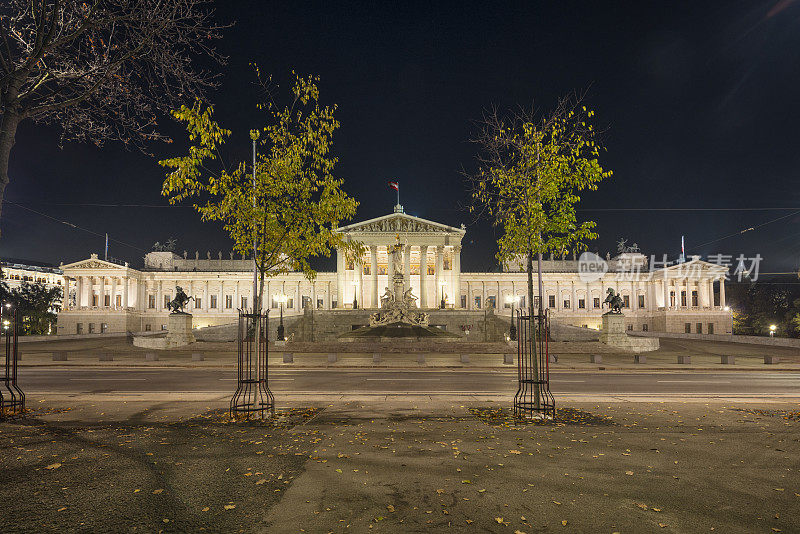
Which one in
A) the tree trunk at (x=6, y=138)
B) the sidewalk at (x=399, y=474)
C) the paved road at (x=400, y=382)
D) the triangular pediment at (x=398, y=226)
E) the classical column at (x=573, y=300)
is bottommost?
the paved road at (x=400, y=382)

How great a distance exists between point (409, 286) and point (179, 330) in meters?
57.4

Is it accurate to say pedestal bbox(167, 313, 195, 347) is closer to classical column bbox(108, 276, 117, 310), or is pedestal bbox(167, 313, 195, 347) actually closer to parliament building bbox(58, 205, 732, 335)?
parliament building bbox(58, 205, 732, 335)

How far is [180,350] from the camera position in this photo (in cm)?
3978

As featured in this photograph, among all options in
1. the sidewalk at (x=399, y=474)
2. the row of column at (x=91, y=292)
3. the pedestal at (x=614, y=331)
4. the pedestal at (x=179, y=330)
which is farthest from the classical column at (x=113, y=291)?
the sidewalk at (x=399, y=474)

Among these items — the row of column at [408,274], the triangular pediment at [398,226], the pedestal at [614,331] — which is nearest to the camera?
the pedestal at [614,331]

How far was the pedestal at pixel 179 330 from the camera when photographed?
42.3m

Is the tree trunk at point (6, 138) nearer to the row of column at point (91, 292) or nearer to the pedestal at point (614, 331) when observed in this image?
the pedestal at point (614, 331)

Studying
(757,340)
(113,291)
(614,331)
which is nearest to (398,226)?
(614,331)

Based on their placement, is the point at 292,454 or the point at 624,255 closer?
the point at 292,454

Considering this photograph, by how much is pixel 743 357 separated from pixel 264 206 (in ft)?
125

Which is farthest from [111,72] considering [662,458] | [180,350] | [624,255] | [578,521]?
[624,255]

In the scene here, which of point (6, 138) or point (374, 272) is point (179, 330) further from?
point (374, 272)

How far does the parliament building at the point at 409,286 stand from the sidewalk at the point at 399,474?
79986mm

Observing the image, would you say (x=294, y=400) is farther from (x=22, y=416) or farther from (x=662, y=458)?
(x=662, y=458)
